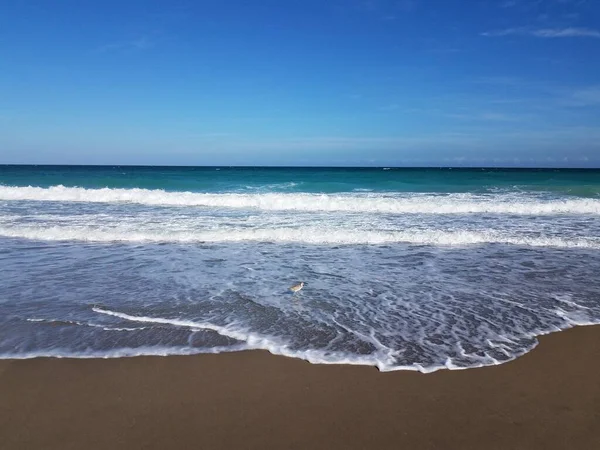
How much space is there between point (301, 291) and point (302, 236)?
Result: 16.0 ft

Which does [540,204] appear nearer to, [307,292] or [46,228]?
[307,292]

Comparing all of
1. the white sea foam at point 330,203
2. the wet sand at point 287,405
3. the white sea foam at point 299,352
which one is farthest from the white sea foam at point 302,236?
the wet sand at point 287,405

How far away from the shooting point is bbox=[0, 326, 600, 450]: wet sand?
297 cm

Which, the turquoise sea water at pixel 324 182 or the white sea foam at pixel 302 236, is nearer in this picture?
the white sea foam at pixel 302 236

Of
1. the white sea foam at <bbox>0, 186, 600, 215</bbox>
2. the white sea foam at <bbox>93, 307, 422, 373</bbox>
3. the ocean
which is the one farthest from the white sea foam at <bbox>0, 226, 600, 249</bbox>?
the white sea foam at <bbox>0, 186, 600, 215</bbox>

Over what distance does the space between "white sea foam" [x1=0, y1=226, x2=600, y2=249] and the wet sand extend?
6.62 metres

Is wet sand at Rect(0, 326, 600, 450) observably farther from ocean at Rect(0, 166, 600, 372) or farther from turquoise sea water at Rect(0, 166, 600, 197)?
turquoise sea water at Rect(0, 166, 600, 197)

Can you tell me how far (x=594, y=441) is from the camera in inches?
116

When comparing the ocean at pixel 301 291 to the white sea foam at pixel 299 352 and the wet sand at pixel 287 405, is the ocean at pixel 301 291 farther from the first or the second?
the wet sand at pixel 287 405

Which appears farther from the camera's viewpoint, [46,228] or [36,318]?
[46,228]

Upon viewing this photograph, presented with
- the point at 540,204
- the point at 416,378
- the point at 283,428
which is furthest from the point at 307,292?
the point at 540,204

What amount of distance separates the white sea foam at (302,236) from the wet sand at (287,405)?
21.7 feet

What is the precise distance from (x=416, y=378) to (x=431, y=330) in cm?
121

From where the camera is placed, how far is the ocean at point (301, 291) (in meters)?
4.54
